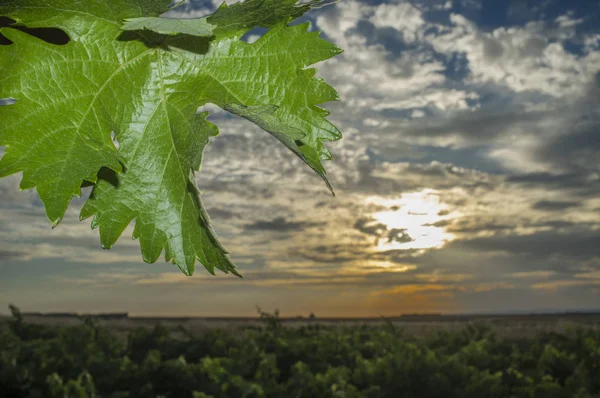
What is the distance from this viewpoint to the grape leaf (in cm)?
59

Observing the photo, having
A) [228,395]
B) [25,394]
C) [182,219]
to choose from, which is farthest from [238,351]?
[182,219]

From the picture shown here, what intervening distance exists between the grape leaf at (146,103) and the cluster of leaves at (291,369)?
17.0ft

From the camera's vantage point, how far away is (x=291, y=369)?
707 cm

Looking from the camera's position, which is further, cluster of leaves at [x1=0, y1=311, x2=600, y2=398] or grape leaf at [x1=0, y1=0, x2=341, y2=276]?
cluster of leaves at [x1=0, y1=311, x2=600, y2=398]

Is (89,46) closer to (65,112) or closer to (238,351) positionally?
(65,112)

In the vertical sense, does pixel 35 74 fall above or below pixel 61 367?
above

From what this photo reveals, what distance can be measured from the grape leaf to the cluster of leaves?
5.19 meters

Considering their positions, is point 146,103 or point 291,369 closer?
point 146,103

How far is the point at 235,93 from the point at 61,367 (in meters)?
7.17

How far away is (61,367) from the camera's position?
7000 mm

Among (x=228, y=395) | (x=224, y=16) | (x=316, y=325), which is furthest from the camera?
(x=316, y=325)

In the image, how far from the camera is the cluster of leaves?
5902 mm

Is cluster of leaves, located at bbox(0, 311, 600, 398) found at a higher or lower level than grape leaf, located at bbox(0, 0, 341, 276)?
lower

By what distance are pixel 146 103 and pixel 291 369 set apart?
22.1 feet
